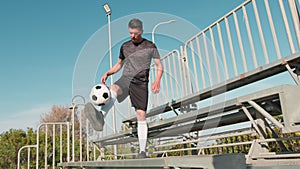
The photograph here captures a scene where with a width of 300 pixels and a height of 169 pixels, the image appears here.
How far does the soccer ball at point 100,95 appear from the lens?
238 cm

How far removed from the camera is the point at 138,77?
240 cm

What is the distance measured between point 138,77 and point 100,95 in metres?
0.37

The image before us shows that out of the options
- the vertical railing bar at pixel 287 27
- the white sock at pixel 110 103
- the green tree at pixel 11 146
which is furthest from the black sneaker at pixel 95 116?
the green tree at pixel 11 146

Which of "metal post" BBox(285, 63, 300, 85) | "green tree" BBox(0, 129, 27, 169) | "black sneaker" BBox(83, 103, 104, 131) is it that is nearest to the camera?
"metal post" BBox(285, 63, 300, 85)

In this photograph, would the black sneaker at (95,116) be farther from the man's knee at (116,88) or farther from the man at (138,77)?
the man's knee at (116,88)

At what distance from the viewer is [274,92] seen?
1281 millimetres

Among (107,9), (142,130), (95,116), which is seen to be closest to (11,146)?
(107,9)

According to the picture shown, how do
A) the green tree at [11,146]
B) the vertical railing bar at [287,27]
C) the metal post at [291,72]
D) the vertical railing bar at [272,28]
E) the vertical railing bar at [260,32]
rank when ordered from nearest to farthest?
the metal post at [291,72] → the vertical railing bar at [287,27] → the vertical railing bar at [272,28] → the vertical railing bar at [260,32] → the green tree at [11,146]

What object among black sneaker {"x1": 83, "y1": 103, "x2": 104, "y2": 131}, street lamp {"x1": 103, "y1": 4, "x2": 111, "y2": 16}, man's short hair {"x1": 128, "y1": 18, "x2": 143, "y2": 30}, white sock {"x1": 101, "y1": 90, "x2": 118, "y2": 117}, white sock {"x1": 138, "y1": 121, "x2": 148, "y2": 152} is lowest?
white sock {"x1": 138, "y1": 121, "x2": 148, "y2": 152}

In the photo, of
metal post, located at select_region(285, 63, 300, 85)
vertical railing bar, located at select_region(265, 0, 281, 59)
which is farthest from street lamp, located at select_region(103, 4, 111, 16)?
metal post, located at select_region(285, 63, 300, 85)

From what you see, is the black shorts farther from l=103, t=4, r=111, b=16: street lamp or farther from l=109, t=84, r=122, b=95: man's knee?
l=103, t=4, r=111, b=16: street lamp

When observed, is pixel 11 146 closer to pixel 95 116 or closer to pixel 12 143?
pixel 12 143

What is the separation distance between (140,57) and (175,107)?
886 mm

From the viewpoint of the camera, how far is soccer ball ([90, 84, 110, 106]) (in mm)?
2383
